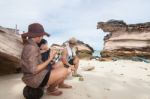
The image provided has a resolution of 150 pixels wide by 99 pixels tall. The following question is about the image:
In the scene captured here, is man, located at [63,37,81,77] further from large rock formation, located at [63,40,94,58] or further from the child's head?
large rock formation, located at [63,40,94,58]

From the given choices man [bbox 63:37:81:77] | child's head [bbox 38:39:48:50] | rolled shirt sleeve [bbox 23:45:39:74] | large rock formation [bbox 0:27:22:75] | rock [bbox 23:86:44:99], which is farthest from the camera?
man [bbox 63:37:81:77]

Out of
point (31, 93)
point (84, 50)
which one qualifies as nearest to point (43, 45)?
point (31, 93)

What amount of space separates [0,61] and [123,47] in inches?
345

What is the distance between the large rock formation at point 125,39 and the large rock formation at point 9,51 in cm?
790

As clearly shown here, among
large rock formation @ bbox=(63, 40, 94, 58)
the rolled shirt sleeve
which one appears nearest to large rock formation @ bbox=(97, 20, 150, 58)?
large rock formation @ bbox=(63, 40, 94, 58)

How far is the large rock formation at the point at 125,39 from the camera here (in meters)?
12.6

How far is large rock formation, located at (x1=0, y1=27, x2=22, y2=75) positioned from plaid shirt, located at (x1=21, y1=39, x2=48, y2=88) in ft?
4.17

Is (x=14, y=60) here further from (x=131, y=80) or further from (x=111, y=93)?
(x=131, y=80)

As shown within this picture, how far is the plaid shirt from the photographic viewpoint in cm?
376

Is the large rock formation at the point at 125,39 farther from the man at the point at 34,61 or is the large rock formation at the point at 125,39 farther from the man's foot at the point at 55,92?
the man at the point at 34,61

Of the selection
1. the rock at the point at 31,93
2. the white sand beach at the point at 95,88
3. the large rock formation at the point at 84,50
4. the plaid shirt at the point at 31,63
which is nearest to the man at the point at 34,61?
→ the plaid shirt at the point at 31,63

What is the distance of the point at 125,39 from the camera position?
13438 millimetres

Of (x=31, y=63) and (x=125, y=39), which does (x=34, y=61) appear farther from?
(x=125, y=39)

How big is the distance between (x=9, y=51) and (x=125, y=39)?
918 centimetres
